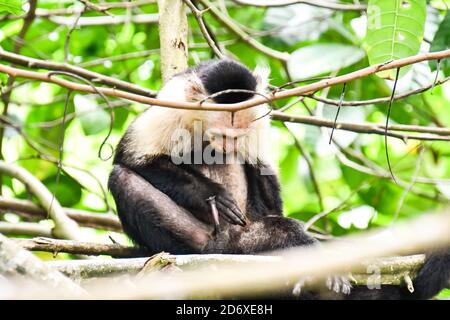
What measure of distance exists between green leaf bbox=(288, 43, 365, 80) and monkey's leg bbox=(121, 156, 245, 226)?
1206mm

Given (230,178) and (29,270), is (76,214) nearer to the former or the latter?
(230,178)

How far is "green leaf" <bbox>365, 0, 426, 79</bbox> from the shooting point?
11.6 ft

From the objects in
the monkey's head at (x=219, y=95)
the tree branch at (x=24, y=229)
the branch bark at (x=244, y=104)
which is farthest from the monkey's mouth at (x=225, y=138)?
the branch bark at (x=244, y=104)

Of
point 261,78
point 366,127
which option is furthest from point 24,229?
point 366,127

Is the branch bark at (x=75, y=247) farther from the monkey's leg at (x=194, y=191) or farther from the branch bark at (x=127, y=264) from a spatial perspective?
the monkey's leg at (x=194, y=191)

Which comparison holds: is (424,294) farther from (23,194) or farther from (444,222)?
(23,194)

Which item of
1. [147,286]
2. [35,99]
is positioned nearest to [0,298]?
[147,286]

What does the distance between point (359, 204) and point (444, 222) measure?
194 inches

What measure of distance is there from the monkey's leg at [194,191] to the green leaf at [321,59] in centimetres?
121

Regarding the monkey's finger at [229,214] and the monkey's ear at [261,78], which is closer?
the monkey's finger at [229,214]

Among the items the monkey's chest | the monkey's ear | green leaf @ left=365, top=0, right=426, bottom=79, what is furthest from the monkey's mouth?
green leaf @ left=365, top=0, right=426, bottom=79

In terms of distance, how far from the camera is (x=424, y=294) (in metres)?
3.42

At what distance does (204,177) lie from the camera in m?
4.25

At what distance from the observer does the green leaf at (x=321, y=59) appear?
5.01m
